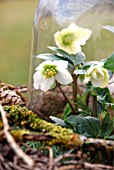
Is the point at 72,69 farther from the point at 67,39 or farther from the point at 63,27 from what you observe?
the point at 63,27

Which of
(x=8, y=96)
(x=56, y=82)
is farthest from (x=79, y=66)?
(x=8, y=96)

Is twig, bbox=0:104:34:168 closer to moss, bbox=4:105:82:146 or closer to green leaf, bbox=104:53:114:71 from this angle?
moss, bbox=4:105:82:146

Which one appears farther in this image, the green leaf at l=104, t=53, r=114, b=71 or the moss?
the green leaf at l=104, t=53, r=114, b=71

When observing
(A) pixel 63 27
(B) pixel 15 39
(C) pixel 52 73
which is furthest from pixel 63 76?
(B) pixel 15 39

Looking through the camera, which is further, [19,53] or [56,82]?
[19,53]

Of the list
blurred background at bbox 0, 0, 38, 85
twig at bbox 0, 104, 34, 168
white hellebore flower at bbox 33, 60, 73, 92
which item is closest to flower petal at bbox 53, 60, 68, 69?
white hellebore flower at bbox 33, 60, 73, 92

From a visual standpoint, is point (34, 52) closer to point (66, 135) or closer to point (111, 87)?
point (111, 87)
